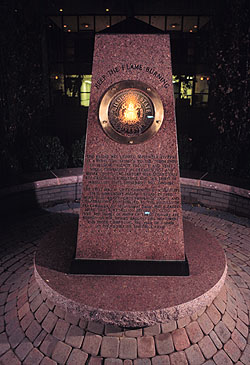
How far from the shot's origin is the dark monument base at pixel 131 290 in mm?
2373

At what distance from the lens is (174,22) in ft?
47.7

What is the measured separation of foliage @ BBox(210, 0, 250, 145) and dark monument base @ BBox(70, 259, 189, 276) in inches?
191

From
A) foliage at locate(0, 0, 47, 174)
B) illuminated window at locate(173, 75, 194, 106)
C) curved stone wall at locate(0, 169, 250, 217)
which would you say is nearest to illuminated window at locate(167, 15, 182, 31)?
illuminated window at locate(173, 75, 194, 106)

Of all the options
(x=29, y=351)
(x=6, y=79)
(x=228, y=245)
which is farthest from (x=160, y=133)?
(x=6, y=79)

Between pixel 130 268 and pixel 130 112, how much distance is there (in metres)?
1.51

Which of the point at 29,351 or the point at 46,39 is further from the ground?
the point at 46,39

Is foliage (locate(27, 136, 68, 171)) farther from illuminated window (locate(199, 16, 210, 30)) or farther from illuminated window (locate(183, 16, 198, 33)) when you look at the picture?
illuminated window (locate(199, 16, 210, 30))

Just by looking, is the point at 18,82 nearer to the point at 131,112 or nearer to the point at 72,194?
the point at 72,194

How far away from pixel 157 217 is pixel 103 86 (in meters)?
1.33

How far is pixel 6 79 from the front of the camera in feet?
20.8

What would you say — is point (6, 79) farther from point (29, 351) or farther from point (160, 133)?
point (29, 351)

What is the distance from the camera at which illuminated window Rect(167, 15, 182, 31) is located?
563 inches

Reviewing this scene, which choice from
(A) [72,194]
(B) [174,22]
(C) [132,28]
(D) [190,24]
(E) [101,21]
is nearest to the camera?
(C) [132,28]

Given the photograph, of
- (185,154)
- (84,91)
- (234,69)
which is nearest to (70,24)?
(84,91)
